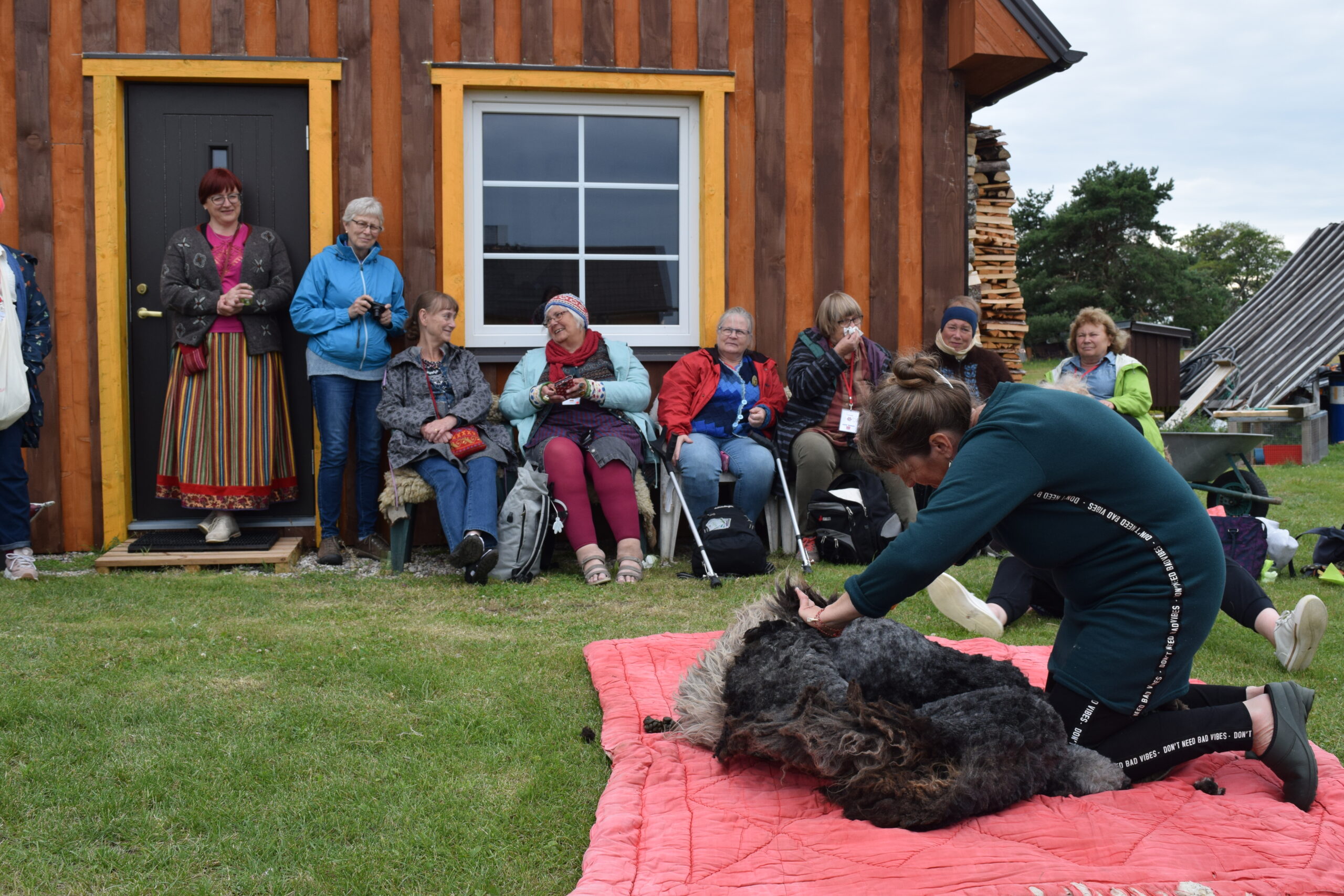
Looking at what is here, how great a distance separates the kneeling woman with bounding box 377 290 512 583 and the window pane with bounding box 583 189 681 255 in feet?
3.72

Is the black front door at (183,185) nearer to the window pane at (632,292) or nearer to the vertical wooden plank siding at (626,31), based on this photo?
the window pane at (632,292)

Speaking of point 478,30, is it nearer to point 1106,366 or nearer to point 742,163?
point 742,163

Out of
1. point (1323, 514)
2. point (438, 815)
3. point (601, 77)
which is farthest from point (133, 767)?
point (1323, 514)

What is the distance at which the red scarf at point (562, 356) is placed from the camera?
5965mm

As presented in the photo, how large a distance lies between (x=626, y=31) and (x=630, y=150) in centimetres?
71

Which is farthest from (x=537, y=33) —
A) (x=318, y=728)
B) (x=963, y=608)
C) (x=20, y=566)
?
(x=318, y=728)

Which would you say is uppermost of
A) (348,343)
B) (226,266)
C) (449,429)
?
(226,266)

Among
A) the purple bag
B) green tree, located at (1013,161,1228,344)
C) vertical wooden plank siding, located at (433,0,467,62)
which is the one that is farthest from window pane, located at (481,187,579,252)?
green tree, located at (1013,161,1228,344)

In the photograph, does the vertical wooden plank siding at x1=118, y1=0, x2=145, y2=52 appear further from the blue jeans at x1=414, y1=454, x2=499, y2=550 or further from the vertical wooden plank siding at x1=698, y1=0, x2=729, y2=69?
the vertical wooden plank siding at x1=698, y1=0, x2=729, y2=69

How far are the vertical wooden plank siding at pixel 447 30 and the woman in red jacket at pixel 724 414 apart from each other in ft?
7.51

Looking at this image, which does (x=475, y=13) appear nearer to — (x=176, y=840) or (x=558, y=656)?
(x=558, y=656)

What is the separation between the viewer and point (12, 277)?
5219mm

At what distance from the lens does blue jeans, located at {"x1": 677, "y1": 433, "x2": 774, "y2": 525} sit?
587 cm

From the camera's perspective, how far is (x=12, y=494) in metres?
5.31
